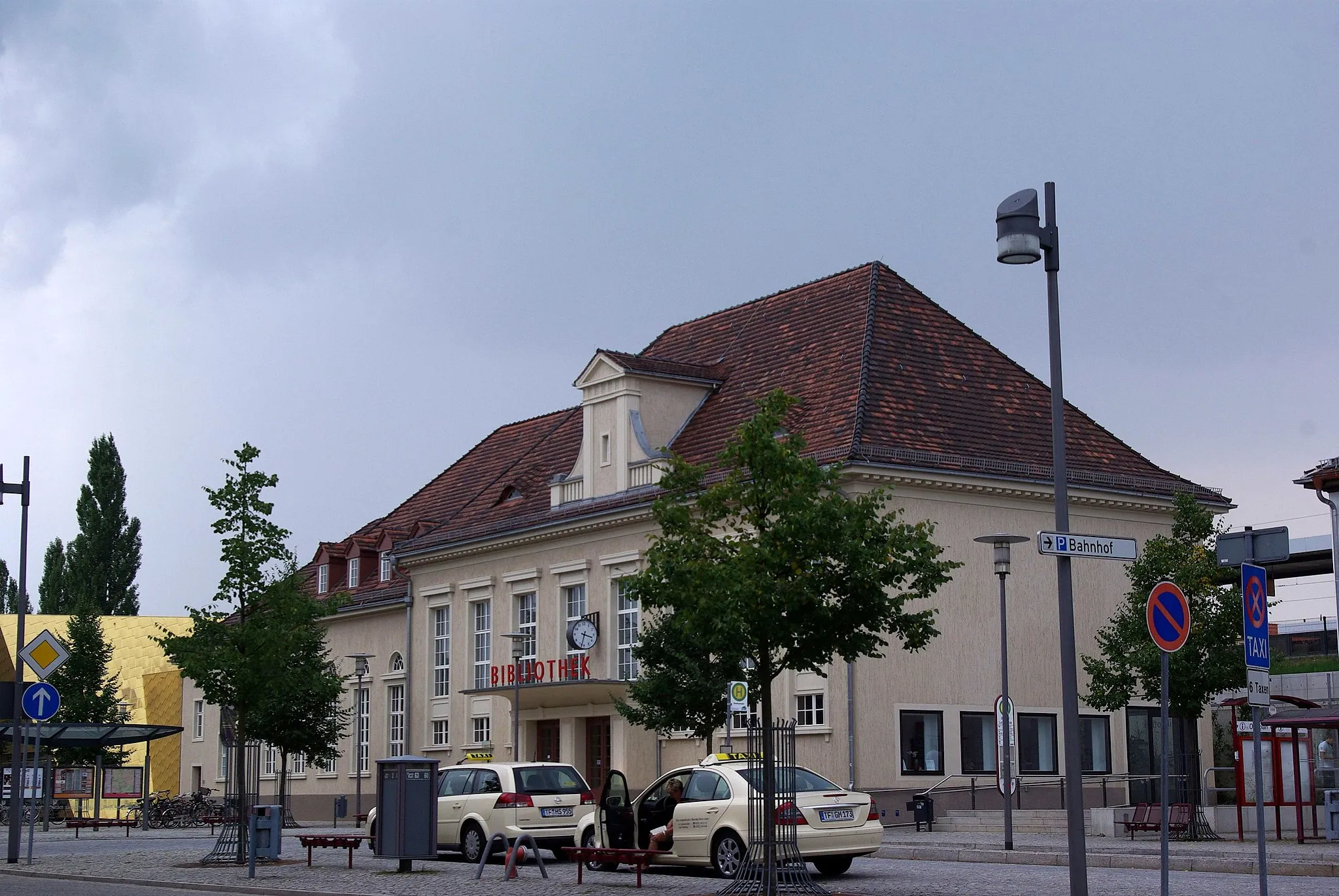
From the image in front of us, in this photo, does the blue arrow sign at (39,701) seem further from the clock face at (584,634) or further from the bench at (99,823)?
the bench at (99,823)

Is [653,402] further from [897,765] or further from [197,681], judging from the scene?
[197,681]

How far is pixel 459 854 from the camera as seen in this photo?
2934cm

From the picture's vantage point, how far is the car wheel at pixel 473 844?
28.6 metres

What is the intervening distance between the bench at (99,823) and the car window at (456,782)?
2300 cm

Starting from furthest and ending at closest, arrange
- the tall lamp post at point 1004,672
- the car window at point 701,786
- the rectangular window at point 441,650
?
the rectangular window at point 441,650, the tall lamp post at point 1004,672, the car window at point 701,786

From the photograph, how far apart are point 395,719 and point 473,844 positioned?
89.2ft

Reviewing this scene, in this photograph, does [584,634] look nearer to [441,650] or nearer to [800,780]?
[441,650]

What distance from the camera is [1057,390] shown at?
627 inches

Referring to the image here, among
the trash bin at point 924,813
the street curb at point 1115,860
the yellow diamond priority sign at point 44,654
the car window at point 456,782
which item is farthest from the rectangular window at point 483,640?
the street curb at point 1115,860

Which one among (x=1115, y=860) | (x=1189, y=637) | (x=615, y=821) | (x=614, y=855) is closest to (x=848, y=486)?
(x=1189, y=637)

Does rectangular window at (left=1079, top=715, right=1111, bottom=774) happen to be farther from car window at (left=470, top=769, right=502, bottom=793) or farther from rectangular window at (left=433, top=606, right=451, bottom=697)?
rectangular window at (left=433, top=606, right=451, bottom=697)

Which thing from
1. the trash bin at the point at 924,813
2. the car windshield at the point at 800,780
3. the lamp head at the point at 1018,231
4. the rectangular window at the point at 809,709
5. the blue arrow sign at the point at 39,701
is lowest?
A: the trash bin at the point at 924,813

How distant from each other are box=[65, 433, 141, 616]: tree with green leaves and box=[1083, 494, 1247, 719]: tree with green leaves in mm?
61625

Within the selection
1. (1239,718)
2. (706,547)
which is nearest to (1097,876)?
(706,547)
